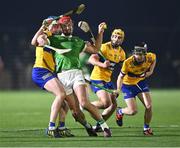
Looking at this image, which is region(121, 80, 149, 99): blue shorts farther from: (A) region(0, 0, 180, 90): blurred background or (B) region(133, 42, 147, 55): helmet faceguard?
(A) region(0, 0, 180, 90): blurred background

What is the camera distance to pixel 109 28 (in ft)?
117

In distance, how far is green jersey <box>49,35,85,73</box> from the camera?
14430 millimetres

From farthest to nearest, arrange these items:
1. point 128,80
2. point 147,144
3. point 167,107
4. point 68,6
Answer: point 68,6, point 167,107, point 128,80, point 147,144

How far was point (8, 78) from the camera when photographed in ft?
119

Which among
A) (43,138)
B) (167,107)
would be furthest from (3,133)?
(167,107)

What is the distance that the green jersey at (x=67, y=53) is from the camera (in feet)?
47.3

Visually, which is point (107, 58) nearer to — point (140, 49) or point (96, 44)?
point (140, 49)

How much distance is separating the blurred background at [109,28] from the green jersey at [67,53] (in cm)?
2068

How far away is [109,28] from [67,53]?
21.2m

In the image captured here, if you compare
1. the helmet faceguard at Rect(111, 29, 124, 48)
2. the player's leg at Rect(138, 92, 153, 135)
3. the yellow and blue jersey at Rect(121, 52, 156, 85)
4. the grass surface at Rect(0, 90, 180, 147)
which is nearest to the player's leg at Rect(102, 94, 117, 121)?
the grass surface at Rect(0, 90, 180, 147)

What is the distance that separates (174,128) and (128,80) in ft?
4.15

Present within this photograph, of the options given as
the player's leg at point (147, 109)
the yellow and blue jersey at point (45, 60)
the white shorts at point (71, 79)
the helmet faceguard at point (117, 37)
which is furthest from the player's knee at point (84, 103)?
the helmet faceguard at point (117, 37)

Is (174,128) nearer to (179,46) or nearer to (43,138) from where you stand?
(43,138)

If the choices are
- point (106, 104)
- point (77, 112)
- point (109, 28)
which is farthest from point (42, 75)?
point (109, 28)
